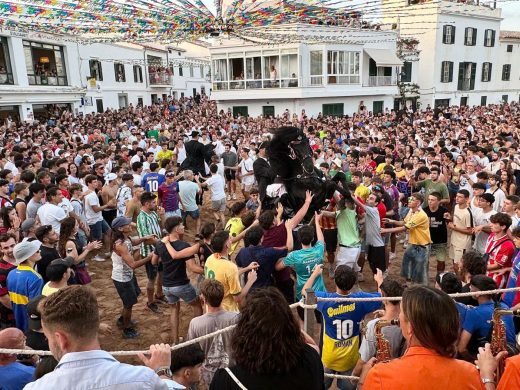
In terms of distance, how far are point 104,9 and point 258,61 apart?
73.3ft

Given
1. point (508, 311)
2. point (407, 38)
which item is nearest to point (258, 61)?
point (407, 38)

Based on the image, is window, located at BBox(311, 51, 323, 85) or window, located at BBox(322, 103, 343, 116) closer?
window, located at BBox(311, 51, 323, 85)

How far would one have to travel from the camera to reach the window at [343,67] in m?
28.5

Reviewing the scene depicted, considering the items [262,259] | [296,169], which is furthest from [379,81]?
[262,259]

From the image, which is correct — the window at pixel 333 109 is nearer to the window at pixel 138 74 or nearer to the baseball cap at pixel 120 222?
the window at pixel 138 74

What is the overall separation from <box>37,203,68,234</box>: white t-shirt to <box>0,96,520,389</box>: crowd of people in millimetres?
16

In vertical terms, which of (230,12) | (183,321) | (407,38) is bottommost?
(183,321)

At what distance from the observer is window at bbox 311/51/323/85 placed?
27953 mm

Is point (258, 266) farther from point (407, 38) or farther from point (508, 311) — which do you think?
point (407, 38)

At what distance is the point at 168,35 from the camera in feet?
36.6

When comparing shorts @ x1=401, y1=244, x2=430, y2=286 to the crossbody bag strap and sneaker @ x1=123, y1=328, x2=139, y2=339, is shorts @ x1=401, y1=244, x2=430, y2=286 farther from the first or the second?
the crossbody bag strap

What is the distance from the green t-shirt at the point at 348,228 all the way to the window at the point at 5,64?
75.4ft

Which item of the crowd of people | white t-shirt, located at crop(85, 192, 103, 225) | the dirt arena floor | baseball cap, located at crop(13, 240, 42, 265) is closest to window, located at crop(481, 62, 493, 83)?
the crowd of people

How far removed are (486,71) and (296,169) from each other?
4185 centimetres
